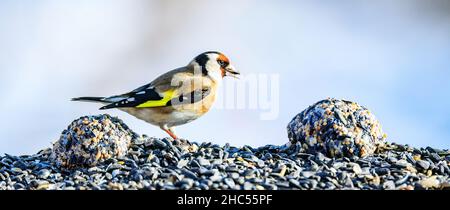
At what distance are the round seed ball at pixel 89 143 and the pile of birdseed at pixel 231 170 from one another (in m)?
0.05

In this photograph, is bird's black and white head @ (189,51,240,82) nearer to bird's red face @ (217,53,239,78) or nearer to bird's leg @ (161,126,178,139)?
bird's red face @ (217,53,239,78)

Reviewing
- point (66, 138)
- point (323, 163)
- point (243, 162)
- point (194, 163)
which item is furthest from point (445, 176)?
point (66, 138)

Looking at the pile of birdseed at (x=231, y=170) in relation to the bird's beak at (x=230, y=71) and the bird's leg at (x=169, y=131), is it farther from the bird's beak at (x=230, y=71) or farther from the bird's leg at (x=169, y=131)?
the bird's beak at (x=230, y=71)

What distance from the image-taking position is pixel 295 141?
4598mm

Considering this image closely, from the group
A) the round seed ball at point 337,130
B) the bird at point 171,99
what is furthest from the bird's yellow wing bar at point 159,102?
the round seed ball at point 337,130

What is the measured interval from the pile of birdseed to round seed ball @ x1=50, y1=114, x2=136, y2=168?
2.1 inches

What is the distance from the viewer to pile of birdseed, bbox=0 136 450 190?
3834mm

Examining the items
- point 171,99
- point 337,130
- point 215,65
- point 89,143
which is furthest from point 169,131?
point 337,130

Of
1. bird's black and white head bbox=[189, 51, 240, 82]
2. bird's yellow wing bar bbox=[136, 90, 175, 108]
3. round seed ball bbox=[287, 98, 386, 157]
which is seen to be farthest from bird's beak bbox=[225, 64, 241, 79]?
round seed ball bbox=[287, 98, 386, 157]
